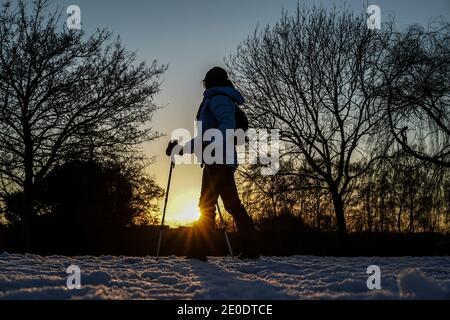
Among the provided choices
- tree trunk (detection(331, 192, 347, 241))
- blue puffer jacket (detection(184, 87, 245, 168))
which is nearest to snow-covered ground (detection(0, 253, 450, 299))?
blue puffer jacket (detection(184, 87, 245, 168))

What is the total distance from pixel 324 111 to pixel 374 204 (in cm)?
561

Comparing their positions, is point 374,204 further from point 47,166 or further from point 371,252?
point 47,166

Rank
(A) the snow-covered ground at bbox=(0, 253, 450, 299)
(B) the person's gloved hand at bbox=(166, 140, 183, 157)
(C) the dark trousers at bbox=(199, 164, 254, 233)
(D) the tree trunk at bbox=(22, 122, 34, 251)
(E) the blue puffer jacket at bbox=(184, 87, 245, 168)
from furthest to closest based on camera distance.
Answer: (D) the tree trunk at bbox=(22, 122, 34, 251), (B) the person's gloved hand at bbox=(166, 140, 183, 157), (C) the dark trousers at bbox=(199, 164, 254, 233), (E) the blue puffer jacket at bbox=(184, 87, 245, 168), (A) the snow-covered ground at bbox=(0, 253, 450, 299)

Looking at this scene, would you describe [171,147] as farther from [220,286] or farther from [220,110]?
[220,286]

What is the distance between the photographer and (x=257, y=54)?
16.3 meters

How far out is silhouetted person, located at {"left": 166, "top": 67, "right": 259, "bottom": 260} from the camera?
5.73 m

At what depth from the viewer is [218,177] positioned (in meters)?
5.76

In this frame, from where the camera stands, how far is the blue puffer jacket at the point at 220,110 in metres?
5.64

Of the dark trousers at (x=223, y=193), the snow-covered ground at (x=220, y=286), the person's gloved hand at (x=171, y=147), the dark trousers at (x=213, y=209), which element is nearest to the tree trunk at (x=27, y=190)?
the person's gloved hand at (x=171, y=147)

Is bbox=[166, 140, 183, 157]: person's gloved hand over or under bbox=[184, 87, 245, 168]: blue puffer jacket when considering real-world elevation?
under

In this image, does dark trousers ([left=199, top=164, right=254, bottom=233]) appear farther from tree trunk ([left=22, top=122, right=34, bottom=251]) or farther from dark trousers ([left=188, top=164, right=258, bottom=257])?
tree trunk ([left=22, top=122, right=34, bottom=251])

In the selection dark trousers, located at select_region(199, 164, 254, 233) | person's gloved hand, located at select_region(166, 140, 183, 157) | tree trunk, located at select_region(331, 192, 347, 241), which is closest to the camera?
dark trousers, located at select_region(199, 164, 254, 233)

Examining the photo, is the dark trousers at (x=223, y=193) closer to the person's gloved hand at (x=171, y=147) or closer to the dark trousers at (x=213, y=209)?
the dark trousers at (x=213, y=209)
